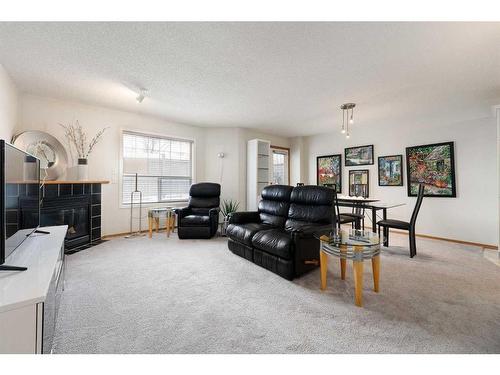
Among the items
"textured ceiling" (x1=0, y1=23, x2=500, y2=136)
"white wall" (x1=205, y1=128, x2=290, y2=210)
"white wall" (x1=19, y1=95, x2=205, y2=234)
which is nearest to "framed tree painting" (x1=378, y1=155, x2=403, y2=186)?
"textured ceiling" (x1=0, y1=23, x2=500, y2=136)

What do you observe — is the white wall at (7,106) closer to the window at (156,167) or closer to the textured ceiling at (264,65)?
the textured ceiling at (264,65)

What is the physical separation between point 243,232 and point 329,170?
388 cm

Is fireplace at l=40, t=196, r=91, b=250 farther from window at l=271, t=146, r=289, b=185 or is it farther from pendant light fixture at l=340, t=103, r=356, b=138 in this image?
pendant light fixture at l=340, t=103, r=356, b=138

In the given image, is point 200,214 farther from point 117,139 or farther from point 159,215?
point 117,139

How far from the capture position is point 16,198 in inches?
57.5

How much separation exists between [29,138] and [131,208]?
6.24ft

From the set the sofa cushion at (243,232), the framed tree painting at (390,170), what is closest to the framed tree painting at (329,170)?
the framed tree painting at (390,170)

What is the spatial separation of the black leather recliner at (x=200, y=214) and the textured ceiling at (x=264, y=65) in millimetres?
1667

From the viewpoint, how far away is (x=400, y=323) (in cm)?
166

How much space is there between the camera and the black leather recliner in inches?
160

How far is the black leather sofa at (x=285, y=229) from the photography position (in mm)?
2402
